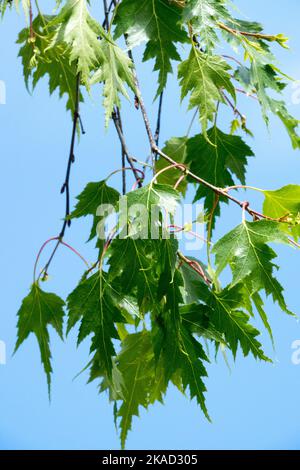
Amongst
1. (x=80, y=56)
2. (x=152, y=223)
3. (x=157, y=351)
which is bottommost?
(x=157, y=351)

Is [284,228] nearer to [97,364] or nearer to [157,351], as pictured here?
[157,351]

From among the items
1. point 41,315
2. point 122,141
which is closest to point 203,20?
point 122,141

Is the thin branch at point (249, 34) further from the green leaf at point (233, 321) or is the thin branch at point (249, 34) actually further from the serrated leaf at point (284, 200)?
the green leaf at point (233, 321)

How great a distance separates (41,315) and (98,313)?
0.19m

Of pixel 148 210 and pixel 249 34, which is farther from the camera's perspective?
pixel 249 34

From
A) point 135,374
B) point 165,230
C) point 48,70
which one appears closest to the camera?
point 165,230

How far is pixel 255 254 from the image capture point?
2.85 ft

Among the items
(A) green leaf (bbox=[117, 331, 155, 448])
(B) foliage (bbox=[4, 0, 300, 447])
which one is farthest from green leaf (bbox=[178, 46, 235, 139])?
(A) green leaf (bbox=[117, 331, 155, 448])

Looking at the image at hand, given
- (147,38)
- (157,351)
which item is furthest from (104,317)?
(147,38)

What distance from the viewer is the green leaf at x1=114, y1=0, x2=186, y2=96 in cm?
90

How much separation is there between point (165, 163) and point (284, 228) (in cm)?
25

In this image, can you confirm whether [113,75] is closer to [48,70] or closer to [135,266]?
[135,266]

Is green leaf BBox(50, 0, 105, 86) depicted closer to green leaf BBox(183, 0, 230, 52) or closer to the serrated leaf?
green leaf BBox(183, 0, 230, 52)

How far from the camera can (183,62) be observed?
0.95 metres
